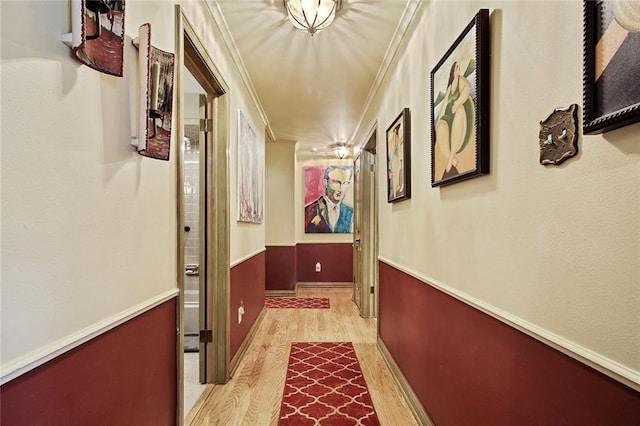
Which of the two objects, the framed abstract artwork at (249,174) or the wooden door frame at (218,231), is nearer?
the wooden door frame at (218,231)

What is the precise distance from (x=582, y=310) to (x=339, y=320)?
3658mm

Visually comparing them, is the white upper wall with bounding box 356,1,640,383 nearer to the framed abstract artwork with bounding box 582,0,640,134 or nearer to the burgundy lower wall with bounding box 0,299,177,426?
the framed abstract artwork with bounding box 582,0,640,134

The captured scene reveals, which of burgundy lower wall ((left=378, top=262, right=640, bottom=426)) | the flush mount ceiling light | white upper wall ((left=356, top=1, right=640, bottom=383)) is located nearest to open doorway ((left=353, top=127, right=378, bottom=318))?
burgundy lower wall ((left=378, top=262, right=640, bottom=426))

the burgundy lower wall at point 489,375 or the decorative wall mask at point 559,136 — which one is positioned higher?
the decorative wall mask at point 559,136

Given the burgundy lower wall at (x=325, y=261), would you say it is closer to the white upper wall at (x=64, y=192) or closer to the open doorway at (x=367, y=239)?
the open doorway at (x=367, y=239)

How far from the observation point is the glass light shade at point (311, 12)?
2.01 meters

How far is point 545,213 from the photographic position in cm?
98

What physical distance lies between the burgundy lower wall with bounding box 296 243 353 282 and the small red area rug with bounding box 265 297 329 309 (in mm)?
976

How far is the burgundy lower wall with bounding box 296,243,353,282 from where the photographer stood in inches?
256

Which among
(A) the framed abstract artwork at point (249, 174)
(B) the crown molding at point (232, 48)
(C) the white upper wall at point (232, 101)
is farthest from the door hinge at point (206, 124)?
(B) the crown molding at point (232, 48)

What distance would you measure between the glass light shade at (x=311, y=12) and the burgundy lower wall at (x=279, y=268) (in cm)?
404

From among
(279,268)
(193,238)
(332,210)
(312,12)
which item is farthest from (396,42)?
(332,210)

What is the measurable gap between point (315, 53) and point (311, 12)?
734 millimetres

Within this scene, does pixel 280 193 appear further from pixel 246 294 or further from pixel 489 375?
pixel 489 375
